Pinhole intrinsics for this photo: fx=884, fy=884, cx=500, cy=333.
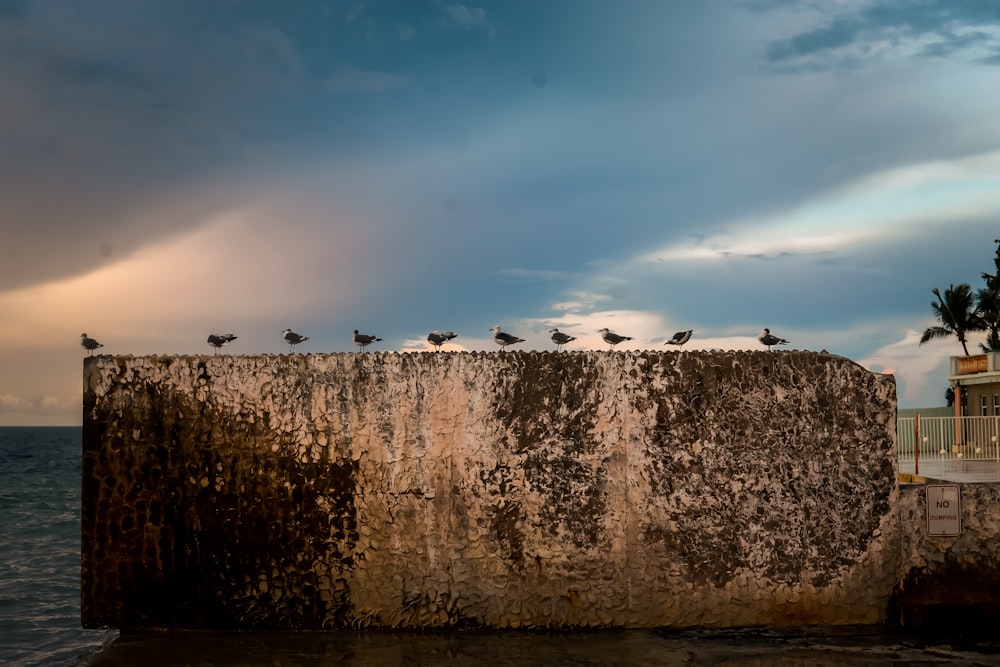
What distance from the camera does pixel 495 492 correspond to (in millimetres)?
7621

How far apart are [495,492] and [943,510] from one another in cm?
406

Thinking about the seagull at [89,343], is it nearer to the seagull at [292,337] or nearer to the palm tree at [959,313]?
the seagull at [292,337]

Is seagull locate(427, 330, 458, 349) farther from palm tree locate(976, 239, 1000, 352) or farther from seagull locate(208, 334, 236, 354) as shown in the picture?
palm tree locate(976, 239, 1000, 352)

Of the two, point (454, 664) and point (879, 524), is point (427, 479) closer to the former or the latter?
point (454, 664)

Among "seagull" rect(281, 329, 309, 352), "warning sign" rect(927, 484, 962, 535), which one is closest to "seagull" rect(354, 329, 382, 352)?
"seagull" rect(281, 329, 309, 352)

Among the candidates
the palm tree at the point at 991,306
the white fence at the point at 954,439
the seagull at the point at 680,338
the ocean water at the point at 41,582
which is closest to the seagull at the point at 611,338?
the seagull at the point at 680,338

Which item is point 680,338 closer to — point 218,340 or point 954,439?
point 218,340

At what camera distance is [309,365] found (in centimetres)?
784

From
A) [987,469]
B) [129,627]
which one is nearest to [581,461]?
[129,627]

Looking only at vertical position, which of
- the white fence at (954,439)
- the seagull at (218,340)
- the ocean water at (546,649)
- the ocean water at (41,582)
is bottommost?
the ocean water at (41,582)

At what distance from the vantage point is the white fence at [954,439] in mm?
20906

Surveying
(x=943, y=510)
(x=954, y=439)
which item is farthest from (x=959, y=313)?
(x=943, y=510)

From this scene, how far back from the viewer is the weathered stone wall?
7.64 meters

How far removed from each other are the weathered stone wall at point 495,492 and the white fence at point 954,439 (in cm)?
1391
